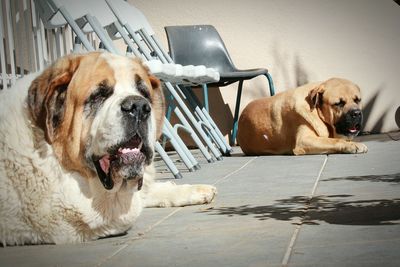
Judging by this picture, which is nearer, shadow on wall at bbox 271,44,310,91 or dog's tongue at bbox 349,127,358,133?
dog's tongue at bbox 349,127,358,133

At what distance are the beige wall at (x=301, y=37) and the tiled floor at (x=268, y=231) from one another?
4.82m

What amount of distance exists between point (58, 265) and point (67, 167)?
20.7 inches

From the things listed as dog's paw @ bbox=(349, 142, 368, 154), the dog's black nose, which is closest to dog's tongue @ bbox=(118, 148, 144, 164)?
dog's paw @ bbox=(349, 142, 368, 154)

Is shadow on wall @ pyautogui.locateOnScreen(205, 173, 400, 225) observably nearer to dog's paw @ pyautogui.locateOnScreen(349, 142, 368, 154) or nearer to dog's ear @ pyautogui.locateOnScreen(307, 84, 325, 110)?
dog's paw @ pyautogui.locateOnScreen(349, 142, 368, 154)

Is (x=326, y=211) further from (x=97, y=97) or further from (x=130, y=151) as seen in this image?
(x=97, y=97)

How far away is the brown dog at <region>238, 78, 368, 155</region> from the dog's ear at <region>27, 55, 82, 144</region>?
425 centimetres

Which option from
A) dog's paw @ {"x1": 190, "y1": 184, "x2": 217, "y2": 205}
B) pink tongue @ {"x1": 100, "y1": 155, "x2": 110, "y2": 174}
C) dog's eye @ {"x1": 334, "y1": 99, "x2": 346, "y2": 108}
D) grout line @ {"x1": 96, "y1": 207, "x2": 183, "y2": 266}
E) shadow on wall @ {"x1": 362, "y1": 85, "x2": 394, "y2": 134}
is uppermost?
pink tongue @ {"x1": 100, "y1": 155, "x2": 110, "y2": 174}

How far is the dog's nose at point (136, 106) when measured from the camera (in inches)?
102

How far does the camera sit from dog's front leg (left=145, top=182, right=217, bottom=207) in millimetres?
3580

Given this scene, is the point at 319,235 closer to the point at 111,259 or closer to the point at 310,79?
the point at 111,259

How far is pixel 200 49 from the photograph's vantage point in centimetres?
848

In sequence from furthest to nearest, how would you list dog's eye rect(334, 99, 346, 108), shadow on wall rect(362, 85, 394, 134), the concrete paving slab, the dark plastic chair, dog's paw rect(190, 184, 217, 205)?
shadow on wall rect(362, 85, 394, 134) → the dark plastic chair → dog's eye rect(334, 99, 346, 108) → dog's paw rect(190, 184, 217, 205) → the concrete paving slab

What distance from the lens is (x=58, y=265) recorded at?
91.5 inches

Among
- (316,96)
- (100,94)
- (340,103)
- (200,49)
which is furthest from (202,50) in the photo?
(100,94)
